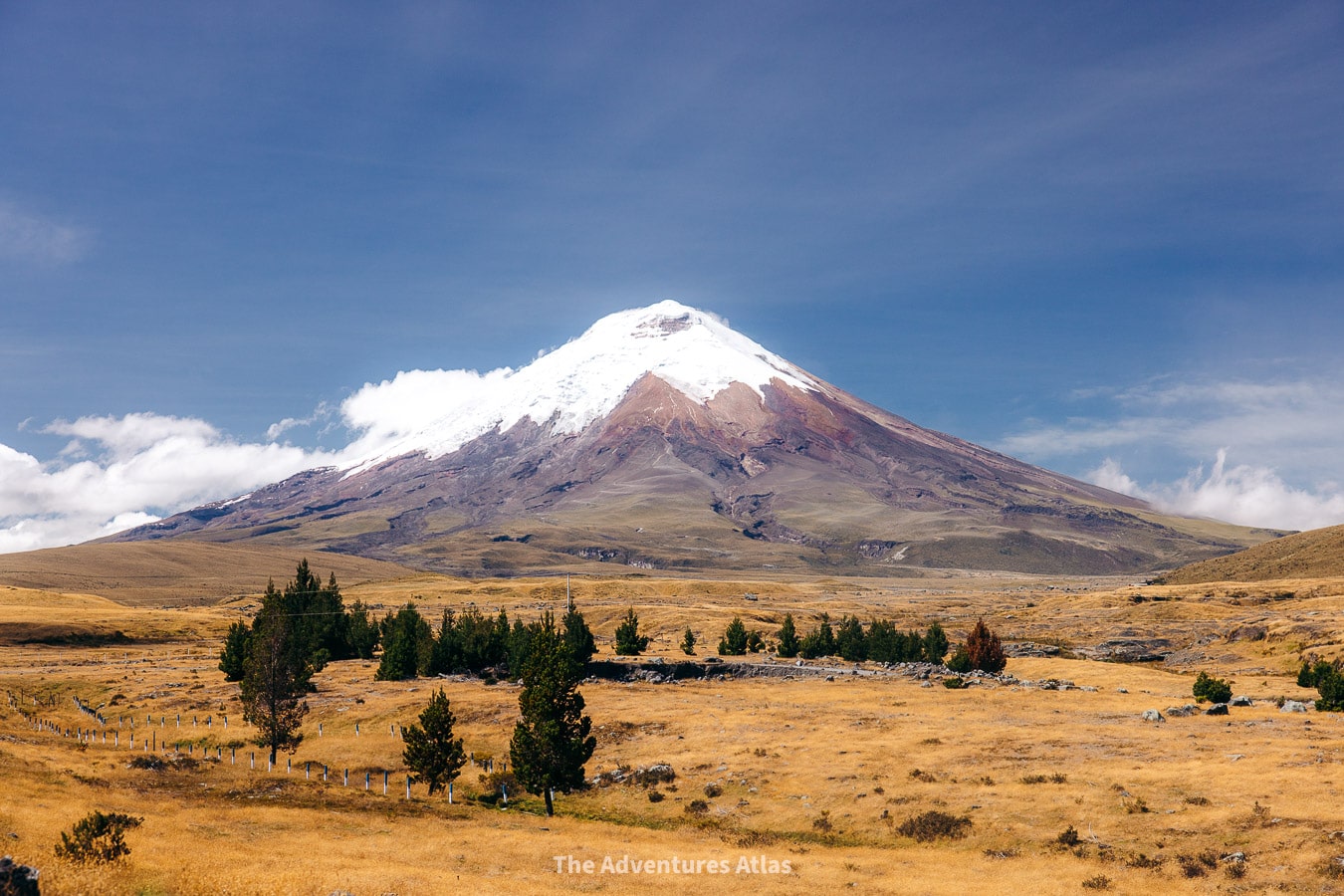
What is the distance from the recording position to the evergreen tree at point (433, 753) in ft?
164

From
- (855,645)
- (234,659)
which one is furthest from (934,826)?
(234,659)

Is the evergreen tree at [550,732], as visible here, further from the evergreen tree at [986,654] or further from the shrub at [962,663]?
the evergreen tree at [986,654]

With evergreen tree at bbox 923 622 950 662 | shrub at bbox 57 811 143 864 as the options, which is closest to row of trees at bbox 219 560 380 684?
shrub at bbox 57 811 143 864

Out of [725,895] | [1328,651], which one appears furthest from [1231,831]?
[1328,651]

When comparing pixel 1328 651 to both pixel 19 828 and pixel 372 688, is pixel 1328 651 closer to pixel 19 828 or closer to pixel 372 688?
pixel 372 688

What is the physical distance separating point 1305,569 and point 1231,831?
168657mm

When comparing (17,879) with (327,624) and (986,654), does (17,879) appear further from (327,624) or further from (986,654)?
(327,624)

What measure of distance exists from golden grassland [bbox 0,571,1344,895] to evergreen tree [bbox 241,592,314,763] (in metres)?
1.89

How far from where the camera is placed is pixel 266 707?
203 ft

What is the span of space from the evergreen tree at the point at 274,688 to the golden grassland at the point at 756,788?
1886mm

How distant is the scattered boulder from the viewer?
21.6 metres

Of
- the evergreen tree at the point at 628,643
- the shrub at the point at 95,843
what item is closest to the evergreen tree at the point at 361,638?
the evergreen tree at the point at 628,643

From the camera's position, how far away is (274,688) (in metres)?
59.9

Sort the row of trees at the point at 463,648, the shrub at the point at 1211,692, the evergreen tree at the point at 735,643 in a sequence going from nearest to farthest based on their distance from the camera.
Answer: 1. the shrub at the point at 1211,692
2. the row of trees at the point at 463,648
3. the evergreen tree at the point at 735,643
